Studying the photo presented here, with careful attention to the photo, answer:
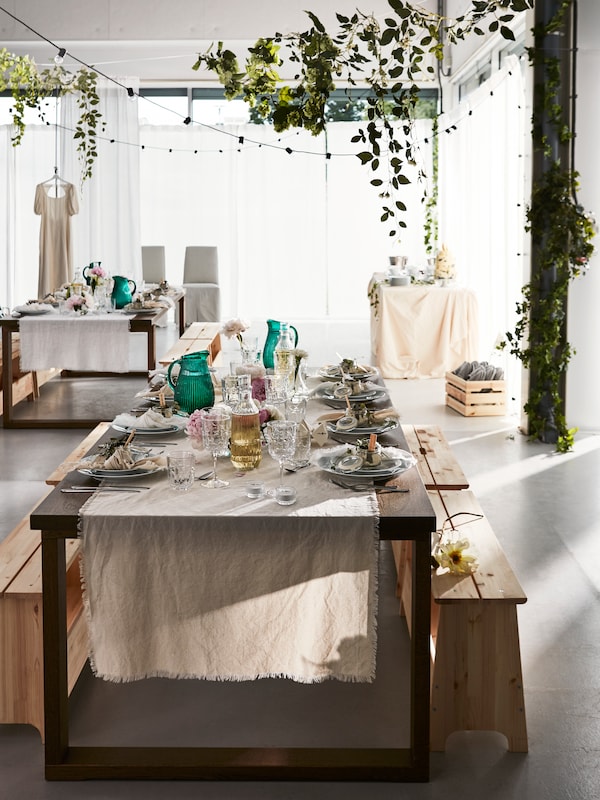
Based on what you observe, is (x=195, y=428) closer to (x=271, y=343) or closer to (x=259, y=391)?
(x=259, y=391)

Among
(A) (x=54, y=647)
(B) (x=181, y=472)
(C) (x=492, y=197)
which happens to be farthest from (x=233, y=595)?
(C) (x=492, y=197)

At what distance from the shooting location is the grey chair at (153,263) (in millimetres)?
11250

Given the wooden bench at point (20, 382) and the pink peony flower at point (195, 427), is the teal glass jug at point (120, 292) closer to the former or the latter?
the wooden bench at point (20, 382)

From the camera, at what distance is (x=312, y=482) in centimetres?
252

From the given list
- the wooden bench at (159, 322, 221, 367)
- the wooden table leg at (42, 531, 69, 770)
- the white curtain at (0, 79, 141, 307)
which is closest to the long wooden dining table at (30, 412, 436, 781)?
the wooden table leg at (42, 531, 69, 770)

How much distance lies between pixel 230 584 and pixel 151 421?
31.5 inches

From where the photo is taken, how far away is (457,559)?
2.66 m

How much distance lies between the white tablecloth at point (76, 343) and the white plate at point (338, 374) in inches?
95.6

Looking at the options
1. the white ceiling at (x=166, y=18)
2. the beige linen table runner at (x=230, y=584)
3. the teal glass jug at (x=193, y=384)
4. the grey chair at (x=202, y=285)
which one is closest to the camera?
the beige linen table runner at (x=230, y=584)

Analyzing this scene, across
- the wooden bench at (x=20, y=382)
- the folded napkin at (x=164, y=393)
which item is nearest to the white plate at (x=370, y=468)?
the folded napkin at (x=164, y=393)

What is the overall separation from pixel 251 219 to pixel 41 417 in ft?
20.6

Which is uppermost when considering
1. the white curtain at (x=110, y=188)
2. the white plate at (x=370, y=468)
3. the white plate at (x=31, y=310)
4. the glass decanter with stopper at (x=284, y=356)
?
the white curtain at (x=110, y=188)

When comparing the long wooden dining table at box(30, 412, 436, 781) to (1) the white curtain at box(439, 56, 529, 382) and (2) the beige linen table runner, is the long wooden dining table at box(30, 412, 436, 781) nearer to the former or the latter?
(2) the beige linen table runner

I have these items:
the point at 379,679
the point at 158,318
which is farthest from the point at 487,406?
the point at 379,679
